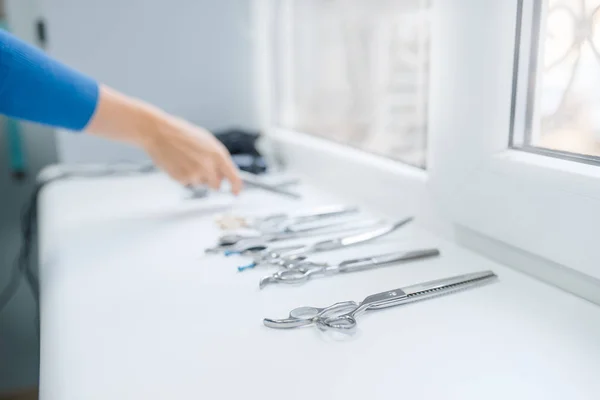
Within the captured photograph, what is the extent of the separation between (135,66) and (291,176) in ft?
1.15

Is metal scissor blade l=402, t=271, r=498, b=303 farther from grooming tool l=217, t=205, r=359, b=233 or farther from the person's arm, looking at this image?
the person's arm

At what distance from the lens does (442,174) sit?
558mm

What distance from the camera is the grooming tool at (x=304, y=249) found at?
49cm

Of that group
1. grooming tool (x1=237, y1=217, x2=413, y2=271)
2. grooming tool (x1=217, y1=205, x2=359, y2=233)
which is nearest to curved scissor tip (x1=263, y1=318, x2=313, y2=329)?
grooming tool (x1=237, y1=217, x2=413, y2=271)

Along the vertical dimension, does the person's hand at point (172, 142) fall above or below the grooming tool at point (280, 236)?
above

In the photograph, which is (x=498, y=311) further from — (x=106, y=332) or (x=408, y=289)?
(x=106, y=332)

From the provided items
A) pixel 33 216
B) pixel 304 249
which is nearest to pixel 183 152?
pixel 304 249

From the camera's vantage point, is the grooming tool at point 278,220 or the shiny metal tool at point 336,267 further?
the grooming tool at point 278,220

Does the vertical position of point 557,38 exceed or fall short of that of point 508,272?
it exceeds it

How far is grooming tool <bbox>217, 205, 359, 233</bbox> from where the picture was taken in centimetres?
60

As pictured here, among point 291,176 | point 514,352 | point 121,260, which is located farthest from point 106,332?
point 291,176

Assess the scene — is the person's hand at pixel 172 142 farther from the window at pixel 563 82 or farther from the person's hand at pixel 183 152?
the window at pixel 563 82

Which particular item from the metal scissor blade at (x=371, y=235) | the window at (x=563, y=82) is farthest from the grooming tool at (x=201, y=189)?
the window at (x=563, y=82)

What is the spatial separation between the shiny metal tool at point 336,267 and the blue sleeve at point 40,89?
33 centimetres
